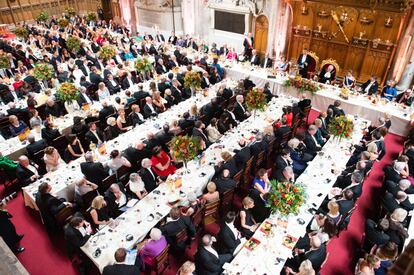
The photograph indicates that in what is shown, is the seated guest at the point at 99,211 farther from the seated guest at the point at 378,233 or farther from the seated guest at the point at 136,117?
the seated guest at the point at 378,233

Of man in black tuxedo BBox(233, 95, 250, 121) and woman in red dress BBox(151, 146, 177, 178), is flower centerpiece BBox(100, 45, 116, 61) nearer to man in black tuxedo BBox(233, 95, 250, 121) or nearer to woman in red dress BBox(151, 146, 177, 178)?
man in black tuxedo BBox(233, 95, 250, 121)

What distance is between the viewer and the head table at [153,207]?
5.34m

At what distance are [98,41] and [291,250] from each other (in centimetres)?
1718

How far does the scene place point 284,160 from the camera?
23.6ft

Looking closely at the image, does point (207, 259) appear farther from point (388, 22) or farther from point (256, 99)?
point (388, 22)

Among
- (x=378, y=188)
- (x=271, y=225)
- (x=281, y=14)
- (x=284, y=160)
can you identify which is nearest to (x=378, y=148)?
(x=378, y=188)

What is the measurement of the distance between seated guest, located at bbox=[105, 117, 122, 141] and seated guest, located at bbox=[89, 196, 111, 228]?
3190 millimetres

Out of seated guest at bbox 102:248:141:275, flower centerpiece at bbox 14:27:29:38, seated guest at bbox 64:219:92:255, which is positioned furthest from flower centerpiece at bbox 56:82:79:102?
flower centerpiece at bbox 14:27:29:38

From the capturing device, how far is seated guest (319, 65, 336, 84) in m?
12.2

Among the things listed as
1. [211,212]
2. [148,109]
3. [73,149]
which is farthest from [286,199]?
[73,149]

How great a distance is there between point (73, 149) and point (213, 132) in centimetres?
403

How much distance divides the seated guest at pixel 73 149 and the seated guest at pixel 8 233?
92.0 inches

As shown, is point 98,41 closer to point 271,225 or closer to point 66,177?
point 66,177

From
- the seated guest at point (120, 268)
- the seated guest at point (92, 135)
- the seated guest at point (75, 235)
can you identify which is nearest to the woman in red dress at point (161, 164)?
the seated guest at point (92, 135)
